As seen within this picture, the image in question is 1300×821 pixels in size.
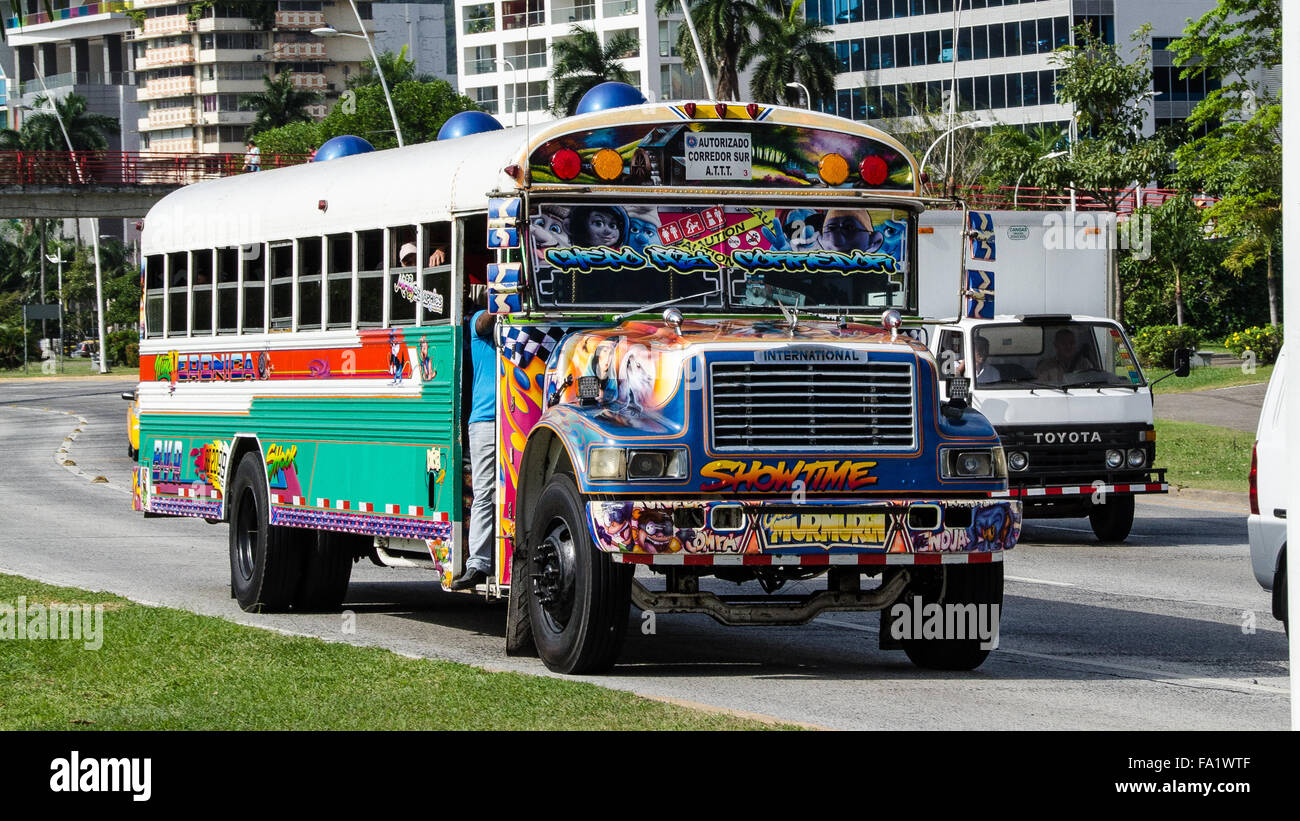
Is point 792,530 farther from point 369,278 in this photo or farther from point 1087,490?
point 1087,490

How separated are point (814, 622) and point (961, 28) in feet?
326

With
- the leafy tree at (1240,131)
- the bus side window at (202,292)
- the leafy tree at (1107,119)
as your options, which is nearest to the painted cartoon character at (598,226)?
the bus side window at (202,292)

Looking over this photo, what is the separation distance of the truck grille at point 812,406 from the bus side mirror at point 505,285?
160 cm

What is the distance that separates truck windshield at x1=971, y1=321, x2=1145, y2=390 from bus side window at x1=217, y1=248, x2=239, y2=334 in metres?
8.26

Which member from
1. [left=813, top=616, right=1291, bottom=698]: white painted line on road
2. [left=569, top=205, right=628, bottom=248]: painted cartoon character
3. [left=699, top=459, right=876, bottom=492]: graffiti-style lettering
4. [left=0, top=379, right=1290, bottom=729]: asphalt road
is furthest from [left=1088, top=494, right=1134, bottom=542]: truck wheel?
[left=699, top=459, right=876, bottom=492]: graffiti-style lettering

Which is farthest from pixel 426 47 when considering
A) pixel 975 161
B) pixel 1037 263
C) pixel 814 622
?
pixel 814 622

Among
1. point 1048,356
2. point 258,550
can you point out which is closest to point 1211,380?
point 1048,356

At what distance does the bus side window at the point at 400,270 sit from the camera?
41.6ft

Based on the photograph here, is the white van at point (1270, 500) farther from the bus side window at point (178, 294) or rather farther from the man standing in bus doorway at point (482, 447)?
the bus side window at point (178, 294)

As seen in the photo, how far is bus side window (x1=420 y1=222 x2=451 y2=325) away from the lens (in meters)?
12.1

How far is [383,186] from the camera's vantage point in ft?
43.1

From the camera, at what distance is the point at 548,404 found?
11.2 metres

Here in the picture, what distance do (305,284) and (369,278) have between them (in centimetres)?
97

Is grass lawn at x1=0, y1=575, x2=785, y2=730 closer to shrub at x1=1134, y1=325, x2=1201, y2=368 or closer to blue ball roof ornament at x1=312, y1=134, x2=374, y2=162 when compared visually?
blue ball roof ornament at x1=312, y1=134, x2=374, y2=162
